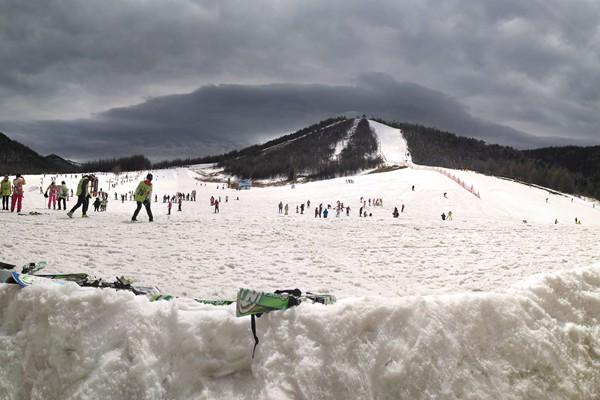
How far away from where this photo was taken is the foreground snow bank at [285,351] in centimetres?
333

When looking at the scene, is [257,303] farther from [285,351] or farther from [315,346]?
[315,346]

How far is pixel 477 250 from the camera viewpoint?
11992mm

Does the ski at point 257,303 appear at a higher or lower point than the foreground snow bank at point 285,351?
higher

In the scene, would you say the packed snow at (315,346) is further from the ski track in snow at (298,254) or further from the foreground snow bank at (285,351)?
the ski track in snow at (298,254)

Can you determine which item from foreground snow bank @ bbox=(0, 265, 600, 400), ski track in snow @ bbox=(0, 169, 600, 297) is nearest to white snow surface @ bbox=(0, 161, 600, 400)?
foreground snow bank @ bbox=(0, 265, 600, 400)

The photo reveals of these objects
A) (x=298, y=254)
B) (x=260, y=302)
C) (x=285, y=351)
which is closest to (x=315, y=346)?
(x=285, y=351)

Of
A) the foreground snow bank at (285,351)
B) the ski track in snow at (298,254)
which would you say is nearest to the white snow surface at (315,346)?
the foreground snow bank at (285,351)

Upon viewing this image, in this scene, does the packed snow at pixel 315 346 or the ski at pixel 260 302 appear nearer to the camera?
the packed snow at pixel 315 346

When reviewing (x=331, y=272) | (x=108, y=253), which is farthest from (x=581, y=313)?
(x=108, y=253)

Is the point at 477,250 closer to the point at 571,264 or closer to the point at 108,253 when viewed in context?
the point at 571,264

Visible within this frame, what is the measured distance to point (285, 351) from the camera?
3.40 meters

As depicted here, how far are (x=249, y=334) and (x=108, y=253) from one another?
24.0ft

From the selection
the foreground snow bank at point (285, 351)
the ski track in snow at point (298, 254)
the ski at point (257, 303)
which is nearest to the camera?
the foreground snow bank at point (285, 351)

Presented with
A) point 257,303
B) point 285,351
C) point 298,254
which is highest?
point 257,303
